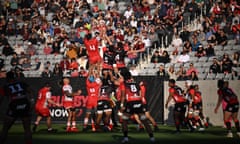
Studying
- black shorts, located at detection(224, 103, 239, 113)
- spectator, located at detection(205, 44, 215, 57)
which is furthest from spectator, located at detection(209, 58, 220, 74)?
black shorts, located at detection(224, 103, 239, 113)

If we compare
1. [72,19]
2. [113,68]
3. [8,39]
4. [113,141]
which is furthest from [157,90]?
[8,39]

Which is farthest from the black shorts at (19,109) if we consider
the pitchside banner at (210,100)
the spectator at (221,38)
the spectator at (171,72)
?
the spectator at (221,38)

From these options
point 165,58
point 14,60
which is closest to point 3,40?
point 14,60

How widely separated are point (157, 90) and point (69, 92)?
5.17 meters

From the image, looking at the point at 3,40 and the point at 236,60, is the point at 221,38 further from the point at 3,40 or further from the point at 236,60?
the point at 3,40

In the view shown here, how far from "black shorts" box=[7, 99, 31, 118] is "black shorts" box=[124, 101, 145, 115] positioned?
10.7 ft

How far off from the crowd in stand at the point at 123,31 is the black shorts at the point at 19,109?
1150 centimetres

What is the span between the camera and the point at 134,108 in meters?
17.3

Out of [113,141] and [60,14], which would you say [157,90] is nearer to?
[113,141]

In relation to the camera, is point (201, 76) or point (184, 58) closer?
point (201, 76)

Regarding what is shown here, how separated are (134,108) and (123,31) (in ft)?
49.0

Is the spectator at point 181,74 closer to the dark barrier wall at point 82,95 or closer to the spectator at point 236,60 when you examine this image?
the dark barrier wall at point 82,95

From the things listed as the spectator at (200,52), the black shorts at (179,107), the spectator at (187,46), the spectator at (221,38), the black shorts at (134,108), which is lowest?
the black shorts at (179,107)

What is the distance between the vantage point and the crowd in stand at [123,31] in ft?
93.0
